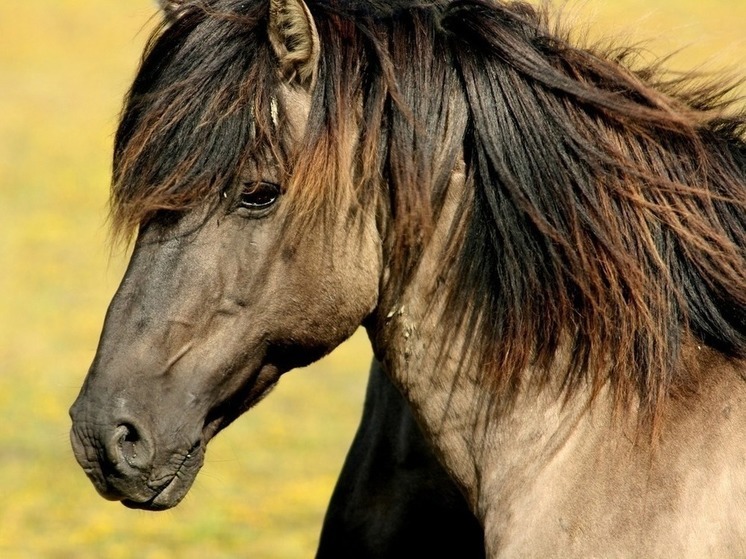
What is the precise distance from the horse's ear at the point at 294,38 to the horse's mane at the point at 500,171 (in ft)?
0.14

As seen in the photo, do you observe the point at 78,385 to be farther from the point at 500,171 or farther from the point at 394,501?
the point at 500,171

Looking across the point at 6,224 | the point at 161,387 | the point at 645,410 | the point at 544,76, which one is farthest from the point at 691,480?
the point at 6,224

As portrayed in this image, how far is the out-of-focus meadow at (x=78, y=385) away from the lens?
778 cm

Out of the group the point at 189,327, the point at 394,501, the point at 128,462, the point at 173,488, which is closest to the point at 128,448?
the point at 128,462

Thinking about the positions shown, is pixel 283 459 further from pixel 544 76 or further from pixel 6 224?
pixel 6 224

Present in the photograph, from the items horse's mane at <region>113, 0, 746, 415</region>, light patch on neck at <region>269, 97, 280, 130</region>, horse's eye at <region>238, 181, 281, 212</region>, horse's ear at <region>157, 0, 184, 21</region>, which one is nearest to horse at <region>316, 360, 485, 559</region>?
horse's mane at <region>113, 0, 746, 415</region>

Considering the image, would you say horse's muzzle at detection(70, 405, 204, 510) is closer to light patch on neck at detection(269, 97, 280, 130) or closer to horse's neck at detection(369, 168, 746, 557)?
horse's neck at detection(369, 168, 746, 557)

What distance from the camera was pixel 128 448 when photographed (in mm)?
2816

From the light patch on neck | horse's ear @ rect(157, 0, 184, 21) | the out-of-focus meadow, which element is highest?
the light patch on neck

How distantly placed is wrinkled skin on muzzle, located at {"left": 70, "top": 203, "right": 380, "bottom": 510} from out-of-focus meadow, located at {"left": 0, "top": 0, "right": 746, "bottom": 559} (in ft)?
1.68

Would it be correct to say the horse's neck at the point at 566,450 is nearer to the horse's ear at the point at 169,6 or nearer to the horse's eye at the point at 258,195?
the horse's eye at the point at 258,195

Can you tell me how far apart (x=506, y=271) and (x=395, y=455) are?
1.20m

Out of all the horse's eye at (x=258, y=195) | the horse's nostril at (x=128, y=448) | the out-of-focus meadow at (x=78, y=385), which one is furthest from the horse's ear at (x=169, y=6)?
the horse's nostril at (x=128, y=448)

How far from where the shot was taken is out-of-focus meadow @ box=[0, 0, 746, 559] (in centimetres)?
A: 778
